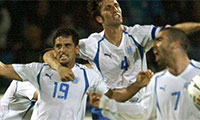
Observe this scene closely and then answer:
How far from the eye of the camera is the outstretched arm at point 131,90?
4504mm

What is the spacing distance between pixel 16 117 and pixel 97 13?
1.28m

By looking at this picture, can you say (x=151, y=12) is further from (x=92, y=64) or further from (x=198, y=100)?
(x=198, y=100)

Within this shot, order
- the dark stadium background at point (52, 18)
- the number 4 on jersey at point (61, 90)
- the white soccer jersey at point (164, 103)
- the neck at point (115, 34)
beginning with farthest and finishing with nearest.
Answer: the dark stadium background at point (52, 18), the neck at point (115, 34), the number 4 on jersey at point (61, 90), the white soccer jersey at point (164, 103)

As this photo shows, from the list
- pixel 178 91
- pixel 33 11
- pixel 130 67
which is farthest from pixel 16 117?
pixel 33 11

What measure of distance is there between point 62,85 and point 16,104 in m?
0.82

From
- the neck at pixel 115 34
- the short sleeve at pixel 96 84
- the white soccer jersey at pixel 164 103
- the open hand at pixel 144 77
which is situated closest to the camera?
the white soccer jersey at pixel 164 103

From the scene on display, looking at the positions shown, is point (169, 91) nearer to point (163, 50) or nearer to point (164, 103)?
point (164, 103)

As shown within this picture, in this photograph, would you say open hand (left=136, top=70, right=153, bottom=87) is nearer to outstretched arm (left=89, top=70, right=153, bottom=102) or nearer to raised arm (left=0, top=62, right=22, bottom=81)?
outstretched arm (left=89, top=70, right=153, bottom=102)

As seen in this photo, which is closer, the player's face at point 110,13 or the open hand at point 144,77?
the open hand at point 144,77

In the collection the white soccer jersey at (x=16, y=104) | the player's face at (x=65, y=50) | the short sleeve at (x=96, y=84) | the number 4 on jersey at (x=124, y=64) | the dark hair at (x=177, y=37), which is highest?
the dark hair at (x=177, y=37)

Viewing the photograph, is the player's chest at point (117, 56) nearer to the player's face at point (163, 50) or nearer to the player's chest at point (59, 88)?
the player's chest at point (59, 88)

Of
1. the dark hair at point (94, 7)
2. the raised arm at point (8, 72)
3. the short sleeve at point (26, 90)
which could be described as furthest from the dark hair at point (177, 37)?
the short sleeve at point (26, 90)

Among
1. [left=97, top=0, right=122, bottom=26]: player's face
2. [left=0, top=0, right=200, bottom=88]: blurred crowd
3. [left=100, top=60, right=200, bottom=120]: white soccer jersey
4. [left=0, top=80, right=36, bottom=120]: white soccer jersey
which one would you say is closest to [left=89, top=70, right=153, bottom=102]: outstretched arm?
[left=100, top=60, right=200, bottom=120]: white soccer jersey

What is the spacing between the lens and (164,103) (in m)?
4.01
